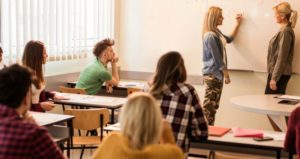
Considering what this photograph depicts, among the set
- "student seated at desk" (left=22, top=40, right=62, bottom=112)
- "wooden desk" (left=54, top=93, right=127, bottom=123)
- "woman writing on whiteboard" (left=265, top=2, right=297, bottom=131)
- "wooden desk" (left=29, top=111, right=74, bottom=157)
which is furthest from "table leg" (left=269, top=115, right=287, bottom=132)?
"student seated at desk" (left=22, top=40, right=62, bottom=112)

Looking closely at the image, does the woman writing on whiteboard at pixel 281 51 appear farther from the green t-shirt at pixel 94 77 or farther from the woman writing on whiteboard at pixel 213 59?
the green t-shirt at pixel 94 77

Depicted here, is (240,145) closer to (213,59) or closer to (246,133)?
(246,133)

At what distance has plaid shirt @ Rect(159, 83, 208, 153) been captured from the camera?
10.2 ft

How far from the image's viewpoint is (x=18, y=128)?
2.16 metres

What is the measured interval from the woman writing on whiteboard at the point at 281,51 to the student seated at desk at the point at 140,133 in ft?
12.6

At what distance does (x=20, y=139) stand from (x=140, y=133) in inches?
21.6

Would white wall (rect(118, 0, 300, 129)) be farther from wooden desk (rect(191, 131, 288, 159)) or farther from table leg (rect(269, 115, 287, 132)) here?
wooden desk (rect(191, 131, 288, 159))

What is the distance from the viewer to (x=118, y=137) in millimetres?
2330

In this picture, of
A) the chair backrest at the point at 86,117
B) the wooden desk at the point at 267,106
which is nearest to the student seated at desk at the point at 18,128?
the chair backrest at the point at 86,117

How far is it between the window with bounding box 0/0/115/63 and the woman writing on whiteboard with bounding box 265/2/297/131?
8.35 ft

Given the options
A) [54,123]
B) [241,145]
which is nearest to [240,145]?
[241,145]

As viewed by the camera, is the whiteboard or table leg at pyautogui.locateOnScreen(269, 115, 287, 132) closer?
table leg at pyautogui.locateOnScreen(269, 115, 287, 132)

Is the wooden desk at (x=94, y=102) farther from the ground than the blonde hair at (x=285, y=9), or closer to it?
closer to it

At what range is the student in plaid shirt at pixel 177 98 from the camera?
3.08 meters
